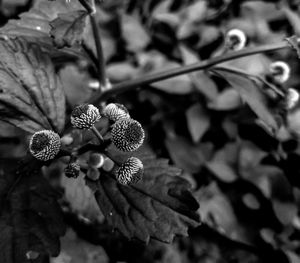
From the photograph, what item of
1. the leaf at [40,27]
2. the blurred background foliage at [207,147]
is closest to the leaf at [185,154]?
the blurred background foliage at [207,147]

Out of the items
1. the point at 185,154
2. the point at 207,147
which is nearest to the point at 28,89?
the point at 185,154

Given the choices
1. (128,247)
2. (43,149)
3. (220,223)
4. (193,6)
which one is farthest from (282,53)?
(43,149)

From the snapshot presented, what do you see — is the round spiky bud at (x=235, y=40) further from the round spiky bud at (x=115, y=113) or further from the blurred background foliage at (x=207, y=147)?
the round spiky bud at (x=115, y=113)

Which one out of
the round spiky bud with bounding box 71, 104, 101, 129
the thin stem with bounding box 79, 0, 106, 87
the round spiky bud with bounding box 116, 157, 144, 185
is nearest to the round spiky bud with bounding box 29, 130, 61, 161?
the round spiky bud with bounding box 71, 104, 101, 129

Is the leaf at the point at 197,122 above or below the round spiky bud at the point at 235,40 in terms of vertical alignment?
below

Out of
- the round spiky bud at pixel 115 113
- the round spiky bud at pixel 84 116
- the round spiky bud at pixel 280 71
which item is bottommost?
the round spiky bud at pixel 280 71

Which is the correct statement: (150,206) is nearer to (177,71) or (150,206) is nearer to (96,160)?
(96,160)

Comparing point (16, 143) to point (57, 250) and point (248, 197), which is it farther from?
point (248, 197)
